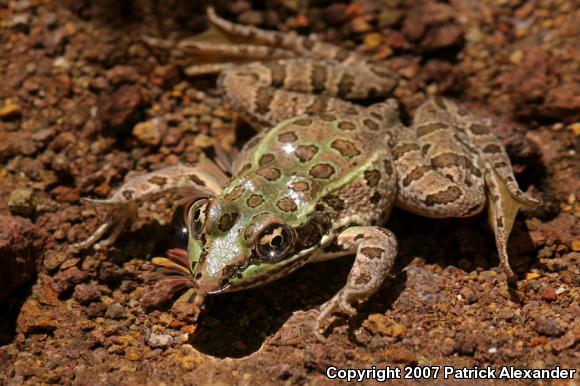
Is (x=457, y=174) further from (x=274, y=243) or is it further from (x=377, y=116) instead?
(x=274, y=243)

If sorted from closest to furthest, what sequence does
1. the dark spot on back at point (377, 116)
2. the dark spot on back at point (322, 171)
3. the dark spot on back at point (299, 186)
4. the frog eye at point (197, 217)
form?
the frog eye at point (197, 217)
the dark spot on back at point (299, 186)
the dark spot on back at point (322, 171)
the dark spot on back at point (377, 116)

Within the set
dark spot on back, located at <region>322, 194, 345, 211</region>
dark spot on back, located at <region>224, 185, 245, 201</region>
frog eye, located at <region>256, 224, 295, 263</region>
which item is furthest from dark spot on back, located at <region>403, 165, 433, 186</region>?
dark spot on back, located at <region>224, 185, 245, 201</region>

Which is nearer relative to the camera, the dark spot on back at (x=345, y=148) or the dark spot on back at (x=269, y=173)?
the dark spot on back at (x=269, y=173)

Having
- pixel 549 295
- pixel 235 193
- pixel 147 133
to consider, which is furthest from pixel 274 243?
pixel 147 133

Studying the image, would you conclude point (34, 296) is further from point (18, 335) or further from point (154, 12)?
point (154, 12)

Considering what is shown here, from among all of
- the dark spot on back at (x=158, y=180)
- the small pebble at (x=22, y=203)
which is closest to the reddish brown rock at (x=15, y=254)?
the small pebble at (x=22, y=203)

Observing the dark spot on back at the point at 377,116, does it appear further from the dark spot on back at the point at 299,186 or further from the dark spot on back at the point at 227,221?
the dark spot on back at the point at 227,221

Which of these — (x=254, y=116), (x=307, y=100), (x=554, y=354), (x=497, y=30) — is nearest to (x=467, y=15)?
(x=497, y=30)
